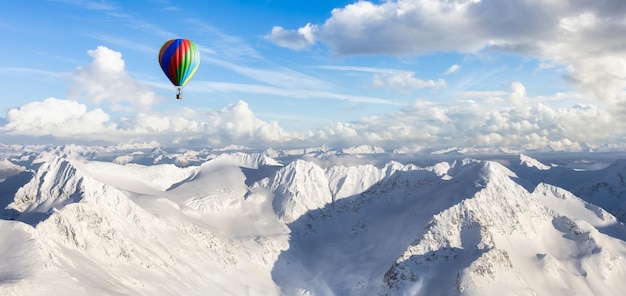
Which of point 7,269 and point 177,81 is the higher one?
point 177,81

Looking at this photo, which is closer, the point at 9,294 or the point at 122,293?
the point at 9,294

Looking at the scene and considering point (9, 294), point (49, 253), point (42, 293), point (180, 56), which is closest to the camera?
point (9, 294)

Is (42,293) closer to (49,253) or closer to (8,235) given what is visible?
(49,253)

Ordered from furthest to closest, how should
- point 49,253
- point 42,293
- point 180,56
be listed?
1. point 49,253
2. point 180,56
3. point 42,293

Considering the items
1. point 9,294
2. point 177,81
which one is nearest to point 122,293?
point 9,294

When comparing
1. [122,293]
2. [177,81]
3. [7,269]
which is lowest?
[122,293]
